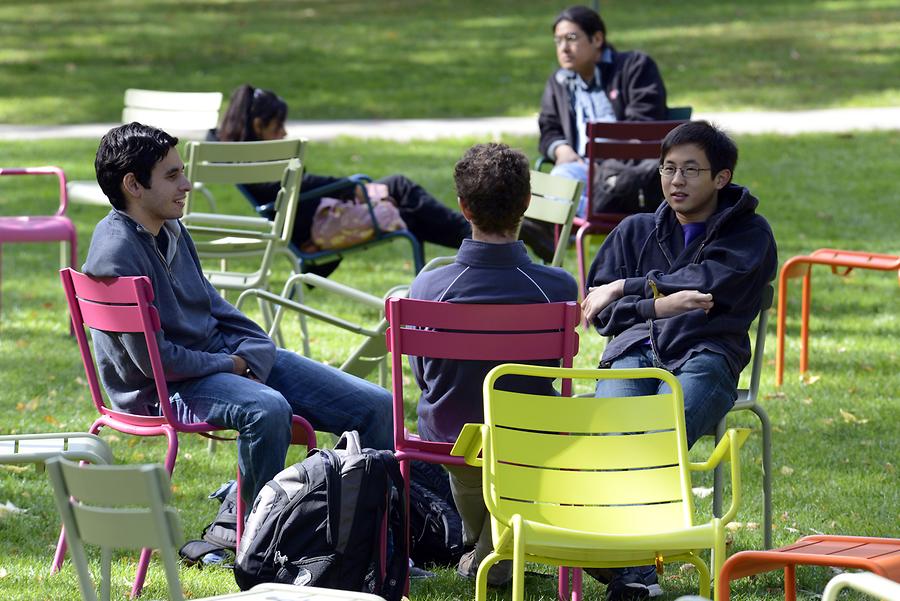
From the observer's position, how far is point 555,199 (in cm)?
693

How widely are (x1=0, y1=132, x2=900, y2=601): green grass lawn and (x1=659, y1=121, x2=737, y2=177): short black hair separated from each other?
1.21m

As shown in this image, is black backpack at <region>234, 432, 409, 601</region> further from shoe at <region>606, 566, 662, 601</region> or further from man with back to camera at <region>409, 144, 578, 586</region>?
shoe at <region>606, 566, 662, 601</region>

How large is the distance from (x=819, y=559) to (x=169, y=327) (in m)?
2.03

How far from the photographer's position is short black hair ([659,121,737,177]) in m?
4.70

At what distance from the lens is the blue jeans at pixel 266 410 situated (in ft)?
13.7

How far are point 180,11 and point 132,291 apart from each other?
21629mm

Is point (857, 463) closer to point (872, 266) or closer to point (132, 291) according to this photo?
point (872, 266)

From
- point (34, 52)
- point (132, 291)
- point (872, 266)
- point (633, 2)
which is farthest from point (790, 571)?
point (633, 2)

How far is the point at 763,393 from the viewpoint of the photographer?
6.66m

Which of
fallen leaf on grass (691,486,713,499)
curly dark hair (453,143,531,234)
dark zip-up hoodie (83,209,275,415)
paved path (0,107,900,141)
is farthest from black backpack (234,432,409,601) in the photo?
paved path (0,107,900,141)

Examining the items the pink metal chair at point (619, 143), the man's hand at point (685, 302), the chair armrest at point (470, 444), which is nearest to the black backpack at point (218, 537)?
the chair armrest at point (470, 444)

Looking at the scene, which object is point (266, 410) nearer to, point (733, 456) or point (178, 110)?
point (733, 456)

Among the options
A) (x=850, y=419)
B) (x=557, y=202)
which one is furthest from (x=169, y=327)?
(x=850, y=419)

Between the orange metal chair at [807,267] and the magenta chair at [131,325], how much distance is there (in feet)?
9.94
